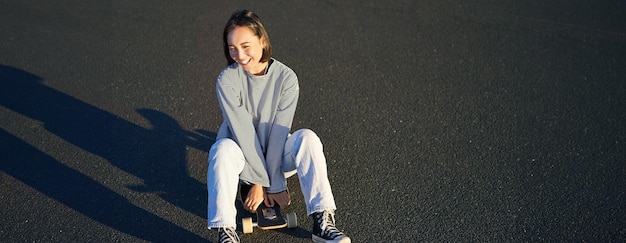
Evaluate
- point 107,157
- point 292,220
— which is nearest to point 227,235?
point 292,220

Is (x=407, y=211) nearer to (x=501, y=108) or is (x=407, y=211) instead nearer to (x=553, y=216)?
(x=553, y=216)

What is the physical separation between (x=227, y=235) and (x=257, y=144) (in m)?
0.57

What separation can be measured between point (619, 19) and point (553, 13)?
0.65 meters

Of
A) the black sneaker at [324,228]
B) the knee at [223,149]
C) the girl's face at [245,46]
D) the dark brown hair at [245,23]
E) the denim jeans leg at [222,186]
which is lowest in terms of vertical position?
the black sneaker at [324,228]

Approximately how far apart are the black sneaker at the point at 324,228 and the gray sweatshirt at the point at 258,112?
407 millimetres

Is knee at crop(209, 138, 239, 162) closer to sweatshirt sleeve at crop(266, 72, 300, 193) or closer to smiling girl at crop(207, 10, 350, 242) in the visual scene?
smiling girl at crop(207, 10, 350, 242)

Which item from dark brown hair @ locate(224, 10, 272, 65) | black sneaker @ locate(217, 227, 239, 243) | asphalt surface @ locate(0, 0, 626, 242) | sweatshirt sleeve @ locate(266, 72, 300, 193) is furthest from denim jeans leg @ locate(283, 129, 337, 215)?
dark brown hair @ locate(224, 10, 272, 65)

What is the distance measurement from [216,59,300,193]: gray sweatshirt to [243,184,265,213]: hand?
0.16 ft

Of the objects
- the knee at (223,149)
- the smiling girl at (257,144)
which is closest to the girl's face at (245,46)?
the smiling girl at (257,144)

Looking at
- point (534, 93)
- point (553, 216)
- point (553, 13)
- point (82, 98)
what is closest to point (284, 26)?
point (82, 98)

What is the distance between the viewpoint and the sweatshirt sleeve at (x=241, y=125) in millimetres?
3338

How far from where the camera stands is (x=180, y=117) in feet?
14.7

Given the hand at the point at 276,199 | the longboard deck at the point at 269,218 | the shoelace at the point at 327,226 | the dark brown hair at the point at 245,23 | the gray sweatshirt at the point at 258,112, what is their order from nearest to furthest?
the dark brown hair at the point at 245,23, the shoelace at the point at 327,226, the gray sweatshirt at the point at 258,112, the longboard deck at the point at 269,218, the hand at the point at 276,199

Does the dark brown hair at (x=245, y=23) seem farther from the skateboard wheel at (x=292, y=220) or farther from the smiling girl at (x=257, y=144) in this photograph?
the skateboard wheel at (x=292, y=220)
